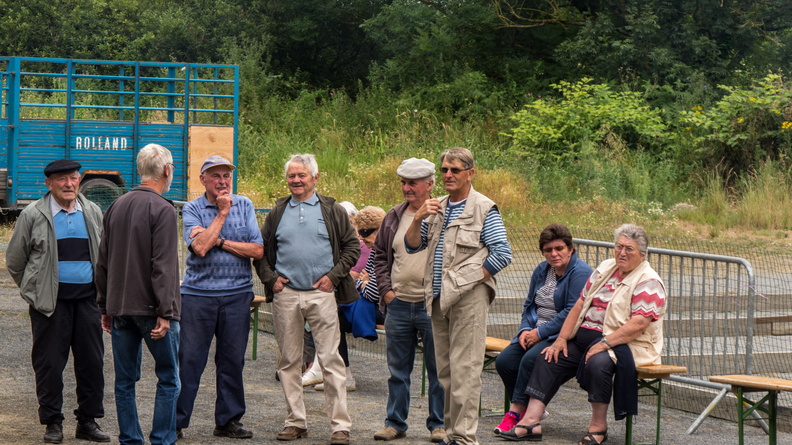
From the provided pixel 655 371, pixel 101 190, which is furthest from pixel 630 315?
pixel 101 190

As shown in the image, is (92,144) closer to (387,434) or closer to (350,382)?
(350,382)

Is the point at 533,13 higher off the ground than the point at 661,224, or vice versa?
the point at 533,13

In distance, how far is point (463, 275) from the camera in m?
5.77

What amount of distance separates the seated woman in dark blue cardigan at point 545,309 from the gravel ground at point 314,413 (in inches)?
13.3

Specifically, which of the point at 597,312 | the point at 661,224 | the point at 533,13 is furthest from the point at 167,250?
the point at 533,13

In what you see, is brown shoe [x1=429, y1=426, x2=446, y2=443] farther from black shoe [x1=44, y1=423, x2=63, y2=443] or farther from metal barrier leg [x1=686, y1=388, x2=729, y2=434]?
black shoe [x1=44, y1=423, x2=63, y2=443]

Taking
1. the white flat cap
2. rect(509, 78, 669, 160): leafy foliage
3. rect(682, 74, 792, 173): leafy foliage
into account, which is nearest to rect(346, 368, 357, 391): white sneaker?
the white flat cap

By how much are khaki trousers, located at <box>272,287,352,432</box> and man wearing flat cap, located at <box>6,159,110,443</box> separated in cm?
110

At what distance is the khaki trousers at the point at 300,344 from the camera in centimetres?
629

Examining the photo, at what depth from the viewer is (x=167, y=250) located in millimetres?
5434

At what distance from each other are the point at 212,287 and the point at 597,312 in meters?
2.45

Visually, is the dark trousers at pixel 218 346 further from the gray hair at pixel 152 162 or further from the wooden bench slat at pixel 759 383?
the wooden bench slat at pixel 759 383

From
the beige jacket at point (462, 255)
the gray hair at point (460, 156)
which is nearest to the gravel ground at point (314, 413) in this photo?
the beige jacket at point (462, 255)

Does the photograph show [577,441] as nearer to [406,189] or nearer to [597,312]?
[597,312]
